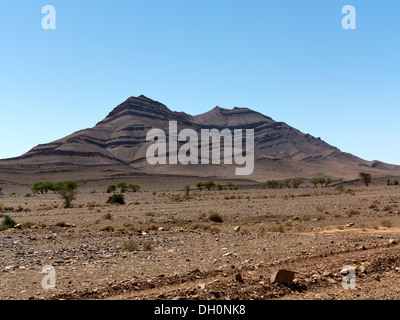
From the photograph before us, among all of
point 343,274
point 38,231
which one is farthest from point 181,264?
point 38,231

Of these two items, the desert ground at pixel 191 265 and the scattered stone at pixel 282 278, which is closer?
the desert ground at pixel 191 265

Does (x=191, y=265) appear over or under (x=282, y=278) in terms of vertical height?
under

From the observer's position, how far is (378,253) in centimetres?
1321

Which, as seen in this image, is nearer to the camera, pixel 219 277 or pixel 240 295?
pixel 240 295

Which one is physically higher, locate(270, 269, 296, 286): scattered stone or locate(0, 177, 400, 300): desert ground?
locate(270, 269, 296, 286): scattered stone

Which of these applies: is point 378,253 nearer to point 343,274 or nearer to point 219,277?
point 343,274

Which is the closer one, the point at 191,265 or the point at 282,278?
the point at 282,278

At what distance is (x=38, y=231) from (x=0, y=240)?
378cm

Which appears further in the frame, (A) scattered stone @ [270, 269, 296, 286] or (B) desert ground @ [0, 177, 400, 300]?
(A) scattered stone @ [270, 269, 296, 286]

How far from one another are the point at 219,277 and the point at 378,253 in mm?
5754

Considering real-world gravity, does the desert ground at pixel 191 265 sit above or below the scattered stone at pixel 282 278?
below

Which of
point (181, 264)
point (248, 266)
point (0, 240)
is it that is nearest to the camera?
point (248, 266)
